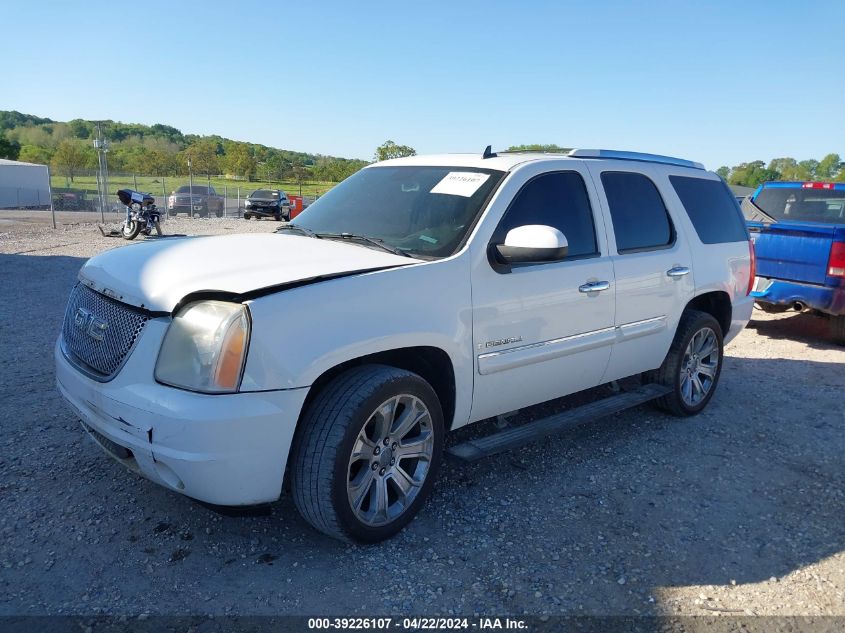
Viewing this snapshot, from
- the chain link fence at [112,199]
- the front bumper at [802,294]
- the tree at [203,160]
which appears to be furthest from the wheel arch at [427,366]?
the tree at [203,160]

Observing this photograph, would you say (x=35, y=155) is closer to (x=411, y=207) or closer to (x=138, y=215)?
(x=138, y=215)

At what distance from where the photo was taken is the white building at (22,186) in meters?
41.2

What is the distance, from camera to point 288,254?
319 centimetres

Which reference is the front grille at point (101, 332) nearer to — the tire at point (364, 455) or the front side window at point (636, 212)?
the tire at point (364, 455)

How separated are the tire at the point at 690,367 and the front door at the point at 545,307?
882 millimetres

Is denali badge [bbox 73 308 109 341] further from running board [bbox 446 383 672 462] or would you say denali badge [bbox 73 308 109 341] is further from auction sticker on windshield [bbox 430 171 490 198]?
auction sticker on windshield [bbox 430 171 490 198]

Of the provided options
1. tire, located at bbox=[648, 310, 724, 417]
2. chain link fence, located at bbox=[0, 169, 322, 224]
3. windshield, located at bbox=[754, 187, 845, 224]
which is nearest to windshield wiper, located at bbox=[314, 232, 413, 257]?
tire, located at bbox=[648, 310, 724, 417]

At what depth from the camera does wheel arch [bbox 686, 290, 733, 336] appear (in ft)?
16.6

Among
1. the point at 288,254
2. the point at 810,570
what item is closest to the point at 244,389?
the point at 288,254

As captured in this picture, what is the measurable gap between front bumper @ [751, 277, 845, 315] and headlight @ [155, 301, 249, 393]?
6.78 meters

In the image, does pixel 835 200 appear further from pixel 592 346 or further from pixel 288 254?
pixel 288 254

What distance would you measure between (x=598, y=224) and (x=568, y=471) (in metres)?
1.55

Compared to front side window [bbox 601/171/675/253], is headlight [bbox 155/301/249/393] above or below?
below

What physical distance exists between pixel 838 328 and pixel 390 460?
6.92 metres
